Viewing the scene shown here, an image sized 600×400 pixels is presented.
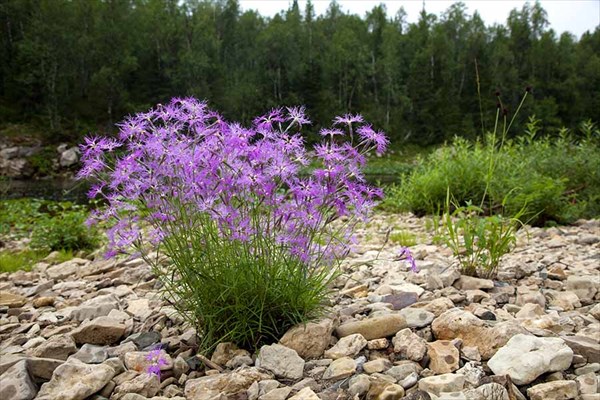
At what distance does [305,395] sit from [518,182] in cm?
610

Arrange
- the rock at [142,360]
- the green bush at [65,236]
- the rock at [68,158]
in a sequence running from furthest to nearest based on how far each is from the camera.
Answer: the rock at [68,158], the green bush at [65,236], the rock at [142,360]

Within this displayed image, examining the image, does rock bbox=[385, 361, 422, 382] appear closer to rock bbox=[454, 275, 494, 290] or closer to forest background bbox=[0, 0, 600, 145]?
rock bbox=[454, 275, 494, 290]

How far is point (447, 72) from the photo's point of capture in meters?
60.9

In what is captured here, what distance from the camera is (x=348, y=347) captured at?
2359mm

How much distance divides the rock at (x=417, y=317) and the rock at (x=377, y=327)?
112mm

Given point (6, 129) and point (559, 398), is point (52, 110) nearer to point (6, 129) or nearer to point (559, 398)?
point (6, 129)

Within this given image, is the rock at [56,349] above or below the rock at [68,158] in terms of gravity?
below

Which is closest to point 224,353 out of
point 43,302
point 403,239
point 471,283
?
point 471,283

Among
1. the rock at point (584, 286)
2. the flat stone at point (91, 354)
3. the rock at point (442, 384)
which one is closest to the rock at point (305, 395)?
the rock at point (442, 384)

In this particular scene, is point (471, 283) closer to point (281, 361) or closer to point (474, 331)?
point (474, 331)

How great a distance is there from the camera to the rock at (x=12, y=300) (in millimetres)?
3631

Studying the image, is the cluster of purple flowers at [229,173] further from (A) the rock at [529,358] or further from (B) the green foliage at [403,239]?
(B) the green foliage at [403,239]

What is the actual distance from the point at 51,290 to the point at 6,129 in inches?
1528

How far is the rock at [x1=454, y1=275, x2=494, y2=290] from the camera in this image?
340 centimetres
